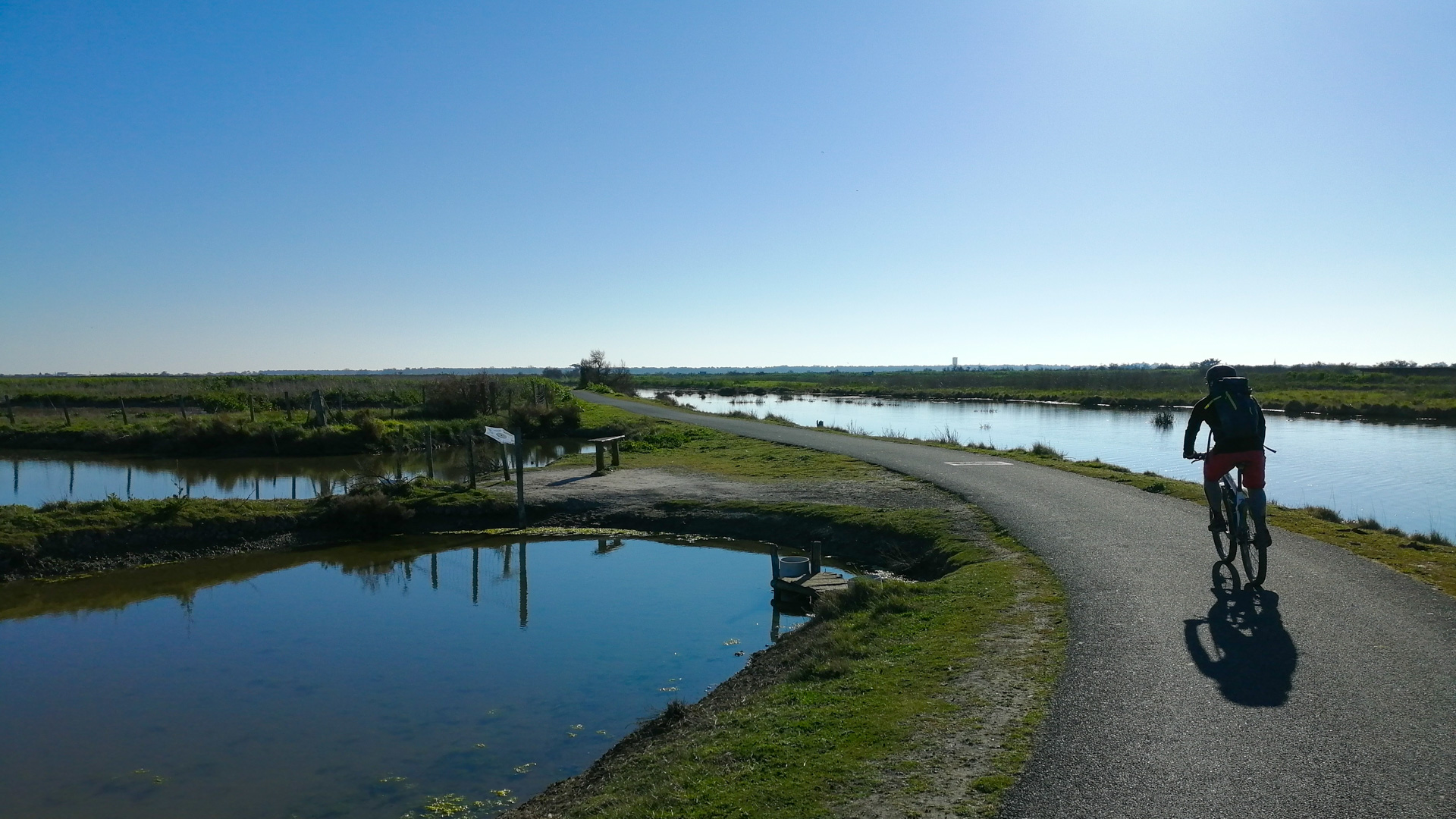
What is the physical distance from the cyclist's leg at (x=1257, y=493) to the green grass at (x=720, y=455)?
35.5 ft

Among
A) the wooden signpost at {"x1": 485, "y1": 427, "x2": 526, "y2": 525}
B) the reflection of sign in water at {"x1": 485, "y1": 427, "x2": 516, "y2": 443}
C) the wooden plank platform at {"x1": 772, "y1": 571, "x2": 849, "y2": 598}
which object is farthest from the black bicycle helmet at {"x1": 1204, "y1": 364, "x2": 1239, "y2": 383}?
the reflection of sign in water at {"x1": 485, "y1": 427, "x2": 516, "y2": 443}

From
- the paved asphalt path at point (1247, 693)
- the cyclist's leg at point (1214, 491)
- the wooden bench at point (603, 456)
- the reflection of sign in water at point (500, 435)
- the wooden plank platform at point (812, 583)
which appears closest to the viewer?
the paved asphalt path at point (1247, 693)

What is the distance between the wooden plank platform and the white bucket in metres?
0.09

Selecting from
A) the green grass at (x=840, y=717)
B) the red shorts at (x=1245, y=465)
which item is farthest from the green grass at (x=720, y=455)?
the red shorts at (x=1245, y=465)

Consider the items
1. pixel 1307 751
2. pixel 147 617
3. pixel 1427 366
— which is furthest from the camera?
pixel 1427 366

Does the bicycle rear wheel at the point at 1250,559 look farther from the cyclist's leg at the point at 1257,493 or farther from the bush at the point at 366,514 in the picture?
the bush at the point at 366,514

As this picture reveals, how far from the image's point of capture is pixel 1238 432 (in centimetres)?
786

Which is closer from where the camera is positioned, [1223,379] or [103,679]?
[1223,379]

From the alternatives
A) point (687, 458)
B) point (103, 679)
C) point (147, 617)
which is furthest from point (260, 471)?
point (103, 679)

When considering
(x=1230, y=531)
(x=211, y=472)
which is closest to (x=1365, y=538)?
(x=1230, y=531)

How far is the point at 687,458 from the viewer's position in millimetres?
24047

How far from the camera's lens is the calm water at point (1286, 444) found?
18.3 meters

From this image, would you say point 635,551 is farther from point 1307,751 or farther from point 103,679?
point 1307,751

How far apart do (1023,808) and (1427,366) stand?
107 metres
